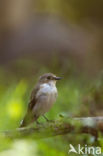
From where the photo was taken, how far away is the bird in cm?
343

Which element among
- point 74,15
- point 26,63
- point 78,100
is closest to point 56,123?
point 78,100

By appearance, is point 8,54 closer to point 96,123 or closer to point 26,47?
point 26,47

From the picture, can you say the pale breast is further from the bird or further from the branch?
the branch

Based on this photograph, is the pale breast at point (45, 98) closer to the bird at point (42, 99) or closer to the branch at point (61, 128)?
the bird at point (42, 99)

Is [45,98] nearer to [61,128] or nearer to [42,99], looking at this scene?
[42,99]

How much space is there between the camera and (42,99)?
3.50 meters

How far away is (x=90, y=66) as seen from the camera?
852 cm

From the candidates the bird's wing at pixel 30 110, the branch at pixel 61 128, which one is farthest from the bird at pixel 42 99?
the branch at pixel 61 128

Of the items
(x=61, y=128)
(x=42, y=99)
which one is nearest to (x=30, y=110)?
(x=42, y=99)

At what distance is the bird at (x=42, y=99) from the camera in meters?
3.43

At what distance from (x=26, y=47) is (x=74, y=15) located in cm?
174

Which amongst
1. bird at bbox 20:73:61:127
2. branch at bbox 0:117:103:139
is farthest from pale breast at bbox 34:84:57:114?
branch at bbox 0:117:103:139

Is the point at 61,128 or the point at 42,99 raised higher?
the point at 42,99

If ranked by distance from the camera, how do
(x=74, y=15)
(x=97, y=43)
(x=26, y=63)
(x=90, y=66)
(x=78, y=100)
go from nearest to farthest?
1. (x=78, y=100)
2. (x=26, y=63)
3. (x=90, y=66)
4. (x=97, y=43)
5. (x=74, y=15)
